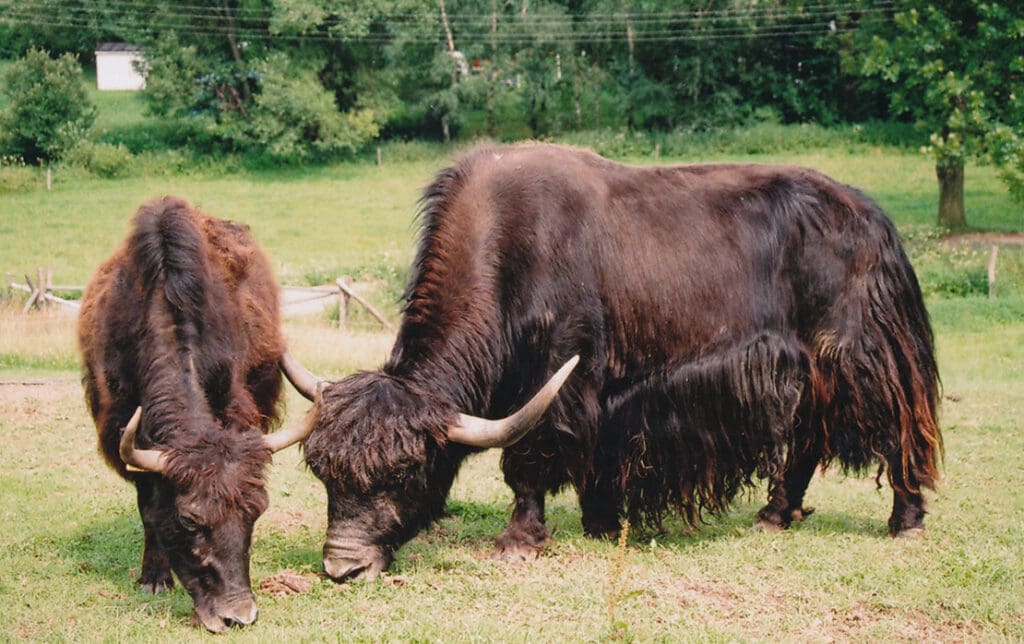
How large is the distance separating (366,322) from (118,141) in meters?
28.3

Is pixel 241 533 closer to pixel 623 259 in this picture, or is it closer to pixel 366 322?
pixel 623 259

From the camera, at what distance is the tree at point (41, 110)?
41.9 m

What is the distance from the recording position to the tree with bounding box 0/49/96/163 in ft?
137

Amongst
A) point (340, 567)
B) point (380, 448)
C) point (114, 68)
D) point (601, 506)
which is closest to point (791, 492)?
point (601, 506)

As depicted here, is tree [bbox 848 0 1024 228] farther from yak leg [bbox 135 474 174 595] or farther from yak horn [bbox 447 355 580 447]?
yak leg [bbox 135 474 174 595]

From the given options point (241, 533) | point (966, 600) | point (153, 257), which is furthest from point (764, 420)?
point (153, 257)

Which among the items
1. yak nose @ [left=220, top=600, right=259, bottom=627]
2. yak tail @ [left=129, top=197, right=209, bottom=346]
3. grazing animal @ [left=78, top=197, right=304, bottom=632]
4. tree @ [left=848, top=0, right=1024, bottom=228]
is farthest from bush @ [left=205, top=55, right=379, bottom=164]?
yak nose @ [left=220, top=600, right=259, bottom=627]

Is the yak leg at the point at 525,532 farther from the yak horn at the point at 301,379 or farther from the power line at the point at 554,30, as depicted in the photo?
the power line at the point at 554,30

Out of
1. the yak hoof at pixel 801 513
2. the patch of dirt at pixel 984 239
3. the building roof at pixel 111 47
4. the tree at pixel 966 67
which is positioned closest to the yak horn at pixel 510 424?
the yak hoof at pixel 801 513

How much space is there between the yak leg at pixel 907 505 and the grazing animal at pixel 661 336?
0.01 meters

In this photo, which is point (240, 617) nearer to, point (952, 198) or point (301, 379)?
point (301, 379)

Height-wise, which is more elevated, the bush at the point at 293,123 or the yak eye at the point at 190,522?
the bush at the point at 293,123

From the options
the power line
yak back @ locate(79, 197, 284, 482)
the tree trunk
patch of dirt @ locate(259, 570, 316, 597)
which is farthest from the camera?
the power line

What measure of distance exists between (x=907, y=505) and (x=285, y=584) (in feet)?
14.1
